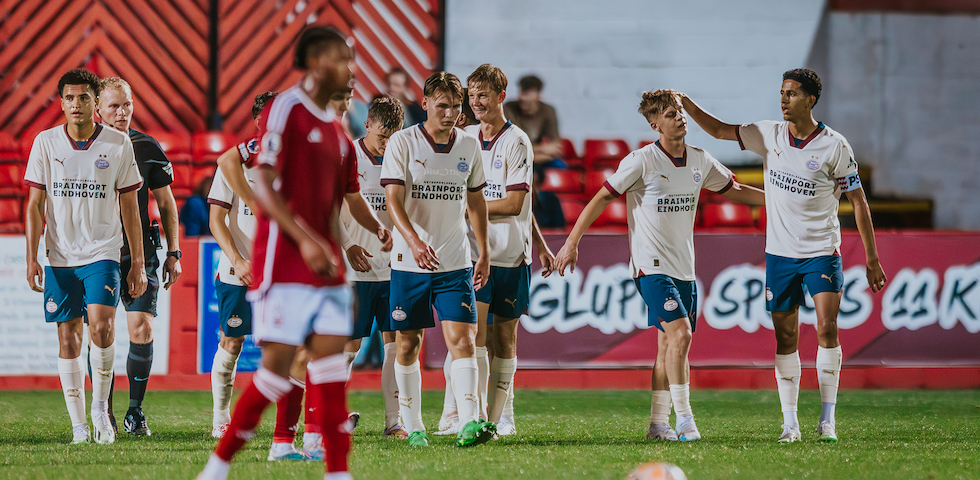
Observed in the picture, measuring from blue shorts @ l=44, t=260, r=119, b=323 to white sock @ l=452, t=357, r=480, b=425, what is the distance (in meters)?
1.74

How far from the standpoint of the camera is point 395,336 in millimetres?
5758

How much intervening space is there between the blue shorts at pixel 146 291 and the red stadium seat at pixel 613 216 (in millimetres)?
4711

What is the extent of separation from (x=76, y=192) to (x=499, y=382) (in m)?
2.33

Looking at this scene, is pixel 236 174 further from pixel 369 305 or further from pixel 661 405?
pixel 661 405

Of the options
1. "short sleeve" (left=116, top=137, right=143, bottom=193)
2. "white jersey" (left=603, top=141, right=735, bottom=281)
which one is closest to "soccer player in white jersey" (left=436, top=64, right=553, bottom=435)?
"white jersey" (left=603, top=141, right=735, bottom=281)

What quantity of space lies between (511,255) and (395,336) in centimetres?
80

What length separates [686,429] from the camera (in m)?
5.34

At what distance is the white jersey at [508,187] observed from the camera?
554 centimetres

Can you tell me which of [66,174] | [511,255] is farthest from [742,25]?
[66,174]

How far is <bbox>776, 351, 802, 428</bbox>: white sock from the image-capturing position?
5.47m

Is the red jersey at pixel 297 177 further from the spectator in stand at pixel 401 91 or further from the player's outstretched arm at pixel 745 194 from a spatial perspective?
the spectator in stand at pixel 401 91

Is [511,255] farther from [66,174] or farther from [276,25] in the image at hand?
[276,25]

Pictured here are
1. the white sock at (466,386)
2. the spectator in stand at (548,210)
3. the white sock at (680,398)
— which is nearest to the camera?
the white sock at (466,386)

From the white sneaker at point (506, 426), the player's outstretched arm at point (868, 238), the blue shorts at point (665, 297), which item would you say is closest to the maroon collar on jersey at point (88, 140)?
the white sneaker at point (506, 426)
